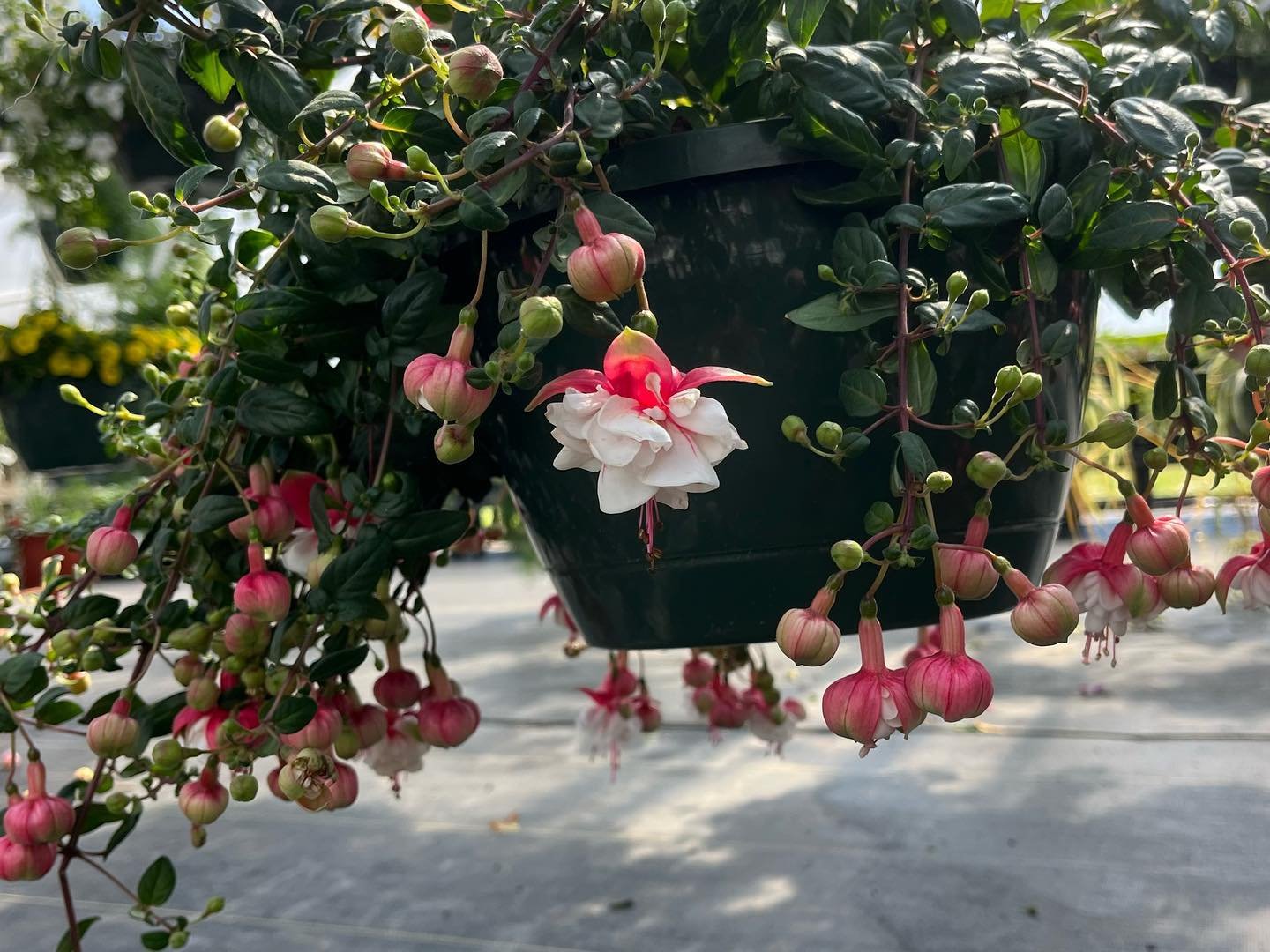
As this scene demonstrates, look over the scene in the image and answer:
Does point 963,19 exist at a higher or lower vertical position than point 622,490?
higher

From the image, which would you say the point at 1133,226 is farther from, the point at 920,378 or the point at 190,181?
the point at 190,181

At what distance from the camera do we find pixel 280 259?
437 millimetres

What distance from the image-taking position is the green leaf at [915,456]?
0.98ft

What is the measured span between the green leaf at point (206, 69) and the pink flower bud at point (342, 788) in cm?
29

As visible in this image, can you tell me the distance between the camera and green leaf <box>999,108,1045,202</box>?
382mm

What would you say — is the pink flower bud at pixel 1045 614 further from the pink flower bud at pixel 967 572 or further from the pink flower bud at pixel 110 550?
the pink flower bud at pixel 110 550

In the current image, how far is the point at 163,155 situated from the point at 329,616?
0.73 m

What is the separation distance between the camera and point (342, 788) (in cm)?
46

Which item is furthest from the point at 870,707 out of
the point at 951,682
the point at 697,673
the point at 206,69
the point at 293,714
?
the point at 697,673

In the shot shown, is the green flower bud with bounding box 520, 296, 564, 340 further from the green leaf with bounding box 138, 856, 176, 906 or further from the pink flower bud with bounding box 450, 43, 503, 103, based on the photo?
the green leaf with bounding box 138, 856, 176, 906

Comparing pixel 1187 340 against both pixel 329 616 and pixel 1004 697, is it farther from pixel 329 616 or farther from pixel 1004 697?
pixel 1004 697

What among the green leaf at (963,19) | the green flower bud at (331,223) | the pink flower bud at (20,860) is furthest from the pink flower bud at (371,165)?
the pink flower bud at (20,860)

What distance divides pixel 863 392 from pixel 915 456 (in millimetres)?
51

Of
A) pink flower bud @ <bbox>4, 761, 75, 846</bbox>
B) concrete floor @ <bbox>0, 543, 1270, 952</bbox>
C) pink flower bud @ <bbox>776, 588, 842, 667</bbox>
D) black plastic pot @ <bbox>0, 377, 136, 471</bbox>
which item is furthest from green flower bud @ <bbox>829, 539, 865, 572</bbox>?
black plastic pot @ <bbox>0, 377, 136, 471</bbox>
